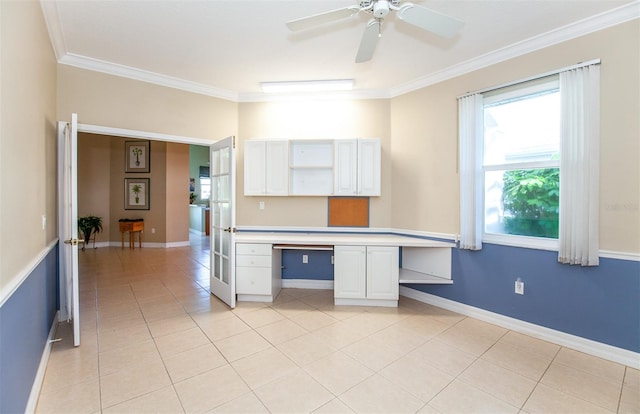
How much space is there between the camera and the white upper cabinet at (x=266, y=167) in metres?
3.81

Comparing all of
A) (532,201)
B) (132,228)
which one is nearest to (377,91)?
(532,201)

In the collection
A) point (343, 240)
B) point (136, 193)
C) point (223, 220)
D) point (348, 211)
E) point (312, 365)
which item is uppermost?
point (136, 193)

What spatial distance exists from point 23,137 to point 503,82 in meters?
4.02

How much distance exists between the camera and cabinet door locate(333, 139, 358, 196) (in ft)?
12.2

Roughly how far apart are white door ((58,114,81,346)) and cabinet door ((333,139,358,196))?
268 centimetres

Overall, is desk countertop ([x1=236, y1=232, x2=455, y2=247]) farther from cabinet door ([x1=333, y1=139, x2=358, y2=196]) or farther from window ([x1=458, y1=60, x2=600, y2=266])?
cabinet door ([x1=333, y1=139, x2=358, y2=196])

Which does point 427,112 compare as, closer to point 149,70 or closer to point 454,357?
point 454,357

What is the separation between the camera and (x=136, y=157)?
7.22m

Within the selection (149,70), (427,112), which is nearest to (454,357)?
(427,112)

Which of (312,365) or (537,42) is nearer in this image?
(312,365)

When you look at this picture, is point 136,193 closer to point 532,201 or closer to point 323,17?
point 323,17

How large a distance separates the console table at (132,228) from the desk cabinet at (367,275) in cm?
577

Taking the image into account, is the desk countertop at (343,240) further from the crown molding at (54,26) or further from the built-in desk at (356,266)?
the crown molding at (54,26)

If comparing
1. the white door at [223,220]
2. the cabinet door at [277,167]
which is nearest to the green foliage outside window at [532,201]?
the cabinet door at [277,167]
